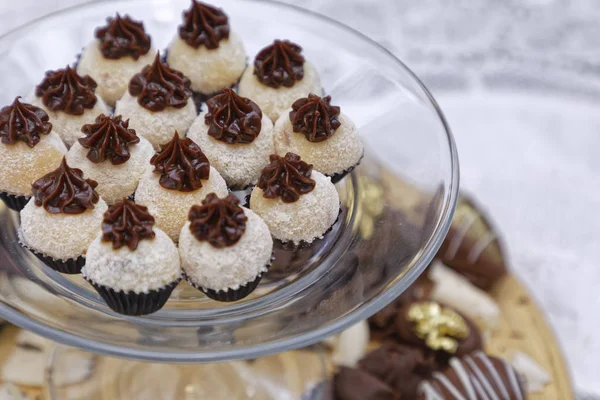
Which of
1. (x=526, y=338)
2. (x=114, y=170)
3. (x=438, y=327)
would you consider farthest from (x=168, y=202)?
(x=526, y=338)

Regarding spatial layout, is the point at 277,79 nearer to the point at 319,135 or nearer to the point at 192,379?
the point at 319,135

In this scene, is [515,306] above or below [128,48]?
below

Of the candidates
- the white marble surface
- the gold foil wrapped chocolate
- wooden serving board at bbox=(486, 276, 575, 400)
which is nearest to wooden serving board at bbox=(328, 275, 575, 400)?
wooden serving board at bbox=(486, 276, 575, 400)

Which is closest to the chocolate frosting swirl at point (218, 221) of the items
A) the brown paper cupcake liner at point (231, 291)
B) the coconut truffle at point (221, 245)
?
the coconut truffle at point (221, 245)

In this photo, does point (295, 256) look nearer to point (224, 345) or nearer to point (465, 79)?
point (224, 345)

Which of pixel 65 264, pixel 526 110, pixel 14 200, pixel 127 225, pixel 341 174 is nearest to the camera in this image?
pixel 127 225

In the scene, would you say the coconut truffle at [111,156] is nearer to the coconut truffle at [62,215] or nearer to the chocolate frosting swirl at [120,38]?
the coconut truffle at [62,215]

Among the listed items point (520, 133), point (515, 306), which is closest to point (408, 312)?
point (515, 306)
